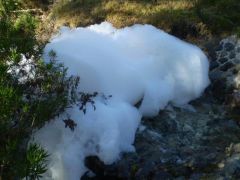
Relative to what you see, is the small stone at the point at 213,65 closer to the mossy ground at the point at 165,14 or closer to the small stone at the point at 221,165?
the mossy ground at the point at 165,14

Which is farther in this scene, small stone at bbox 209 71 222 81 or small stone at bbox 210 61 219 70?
small stone at bbox 210 61 219 70

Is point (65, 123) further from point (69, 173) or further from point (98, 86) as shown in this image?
point (98, 86)

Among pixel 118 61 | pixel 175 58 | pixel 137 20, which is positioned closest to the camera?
pixel 118 61

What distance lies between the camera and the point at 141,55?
8961 mm

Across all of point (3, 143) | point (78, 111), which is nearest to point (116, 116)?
point (78, 111)

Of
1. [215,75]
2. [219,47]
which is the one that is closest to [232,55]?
[219,47]

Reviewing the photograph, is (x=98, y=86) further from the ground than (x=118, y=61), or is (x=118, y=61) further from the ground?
(x=118, y=61)

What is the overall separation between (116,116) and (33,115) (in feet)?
5.58

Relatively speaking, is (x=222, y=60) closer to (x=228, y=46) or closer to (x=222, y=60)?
(x=222, y=60)

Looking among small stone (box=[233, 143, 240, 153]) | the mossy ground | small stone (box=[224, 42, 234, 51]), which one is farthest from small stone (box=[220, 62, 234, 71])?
small stone (box=[233, 143, 240, 153])

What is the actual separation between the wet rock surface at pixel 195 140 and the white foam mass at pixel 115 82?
7.1 inches

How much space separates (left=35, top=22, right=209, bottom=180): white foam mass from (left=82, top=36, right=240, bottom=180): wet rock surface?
0.59 ft

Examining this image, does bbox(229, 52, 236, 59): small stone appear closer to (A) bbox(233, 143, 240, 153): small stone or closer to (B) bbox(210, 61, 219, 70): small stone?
(B) bbox(210, 61, 219, 70): small stone

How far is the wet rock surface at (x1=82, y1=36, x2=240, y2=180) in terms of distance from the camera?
659cm
